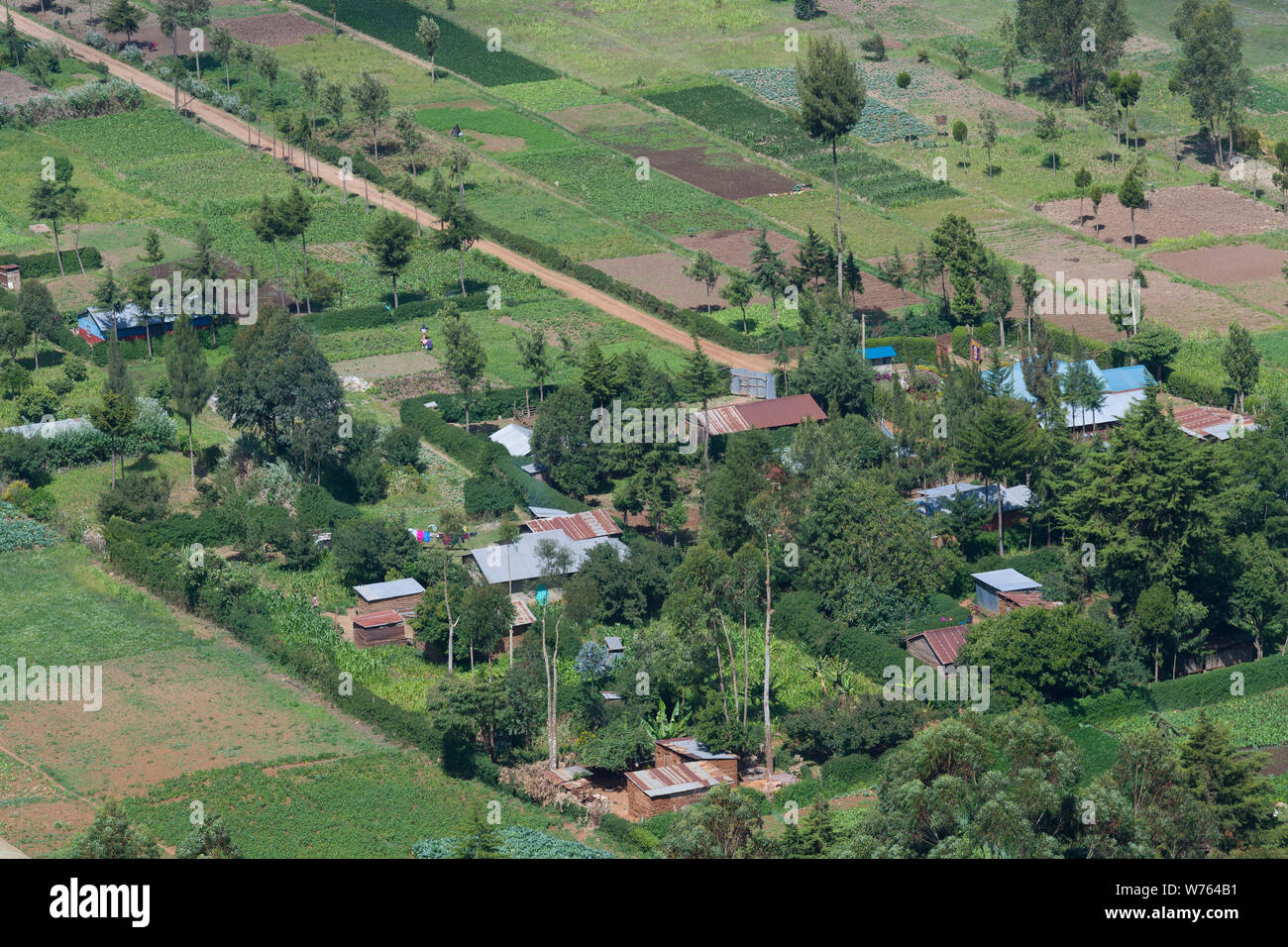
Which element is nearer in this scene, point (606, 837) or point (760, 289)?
point (606, 837)

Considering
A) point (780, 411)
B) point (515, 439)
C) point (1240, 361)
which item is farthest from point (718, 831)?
point (1240, 361)

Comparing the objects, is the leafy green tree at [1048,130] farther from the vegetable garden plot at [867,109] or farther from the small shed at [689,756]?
the small shed at [689,756]

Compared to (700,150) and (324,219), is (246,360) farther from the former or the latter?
(700,150)

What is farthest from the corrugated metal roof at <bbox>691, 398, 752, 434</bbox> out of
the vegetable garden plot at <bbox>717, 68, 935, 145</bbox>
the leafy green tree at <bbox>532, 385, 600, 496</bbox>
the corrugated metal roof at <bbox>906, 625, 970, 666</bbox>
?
the vegetable garden plot at <bbox>717, 68, 935, 145</bbox>

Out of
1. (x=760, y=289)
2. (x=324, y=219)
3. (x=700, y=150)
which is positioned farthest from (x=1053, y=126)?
(x=324, y=219)

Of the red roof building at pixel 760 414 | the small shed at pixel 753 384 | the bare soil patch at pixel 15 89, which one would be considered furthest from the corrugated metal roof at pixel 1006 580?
the bare soil patch at pixel 15 89

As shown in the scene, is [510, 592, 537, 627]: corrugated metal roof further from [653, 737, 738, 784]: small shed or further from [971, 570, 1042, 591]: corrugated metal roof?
[971, 570, 1042, 591]: corrugated metal roof
